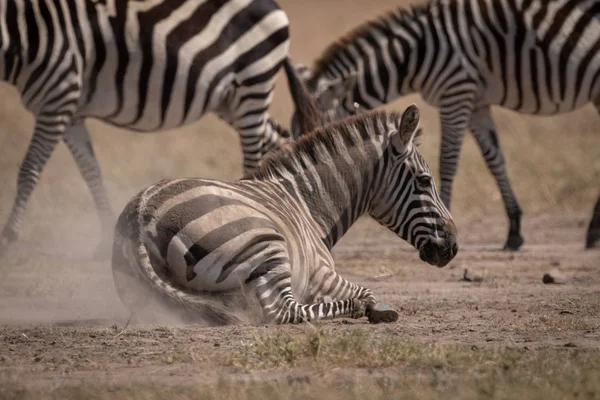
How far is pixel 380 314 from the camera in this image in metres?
6.36

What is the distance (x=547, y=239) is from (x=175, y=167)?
5795 mm

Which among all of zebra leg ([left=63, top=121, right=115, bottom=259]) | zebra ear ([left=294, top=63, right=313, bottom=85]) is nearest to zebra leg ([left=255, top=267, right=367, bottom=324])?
zebra leg ([left=63, top=121, right=115, bottom=259])

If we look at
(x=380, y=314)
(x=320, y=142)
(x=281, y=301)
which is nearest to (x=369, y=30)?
(x=320, y=142)

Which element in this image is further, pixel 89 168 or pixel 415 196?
pixel 89 168

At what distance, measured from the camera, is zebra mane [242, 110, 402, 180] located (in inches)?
278

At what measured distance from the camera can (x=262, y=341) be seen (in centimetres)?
552

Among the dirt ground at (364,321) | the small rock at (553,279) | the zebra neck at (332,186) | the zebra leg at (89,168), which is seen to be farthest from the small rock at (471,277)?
the zebra leg at (89,168)

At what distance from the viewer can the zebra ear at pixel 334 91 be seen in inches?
452

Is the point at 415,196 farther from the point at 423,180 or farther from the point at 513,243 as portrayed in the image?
the point at 513,243

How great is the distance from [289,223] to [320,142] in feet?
2.27

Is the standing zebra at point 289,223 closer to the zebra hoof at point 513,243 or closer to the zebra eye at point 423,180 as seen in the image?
the zebra eye at point 423,180

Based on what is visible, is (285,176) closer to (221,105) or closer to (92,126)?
(221,105)

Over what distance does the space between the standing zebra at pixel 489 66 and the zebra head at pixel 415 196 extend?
158 inches

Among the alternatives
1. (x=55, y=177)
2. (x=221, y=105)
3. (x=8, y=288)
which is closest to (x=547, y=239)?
(x=221, y=105)
